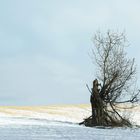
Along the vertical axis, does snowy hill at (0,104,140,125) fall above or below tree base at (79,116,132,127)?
above

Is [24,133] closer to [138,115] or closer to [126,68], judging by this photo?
[126,68]

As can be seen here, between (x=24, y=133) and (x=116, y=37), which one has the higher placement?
(x=116, y=37)

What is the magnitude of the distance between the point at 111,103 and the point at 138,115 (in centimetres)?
1554

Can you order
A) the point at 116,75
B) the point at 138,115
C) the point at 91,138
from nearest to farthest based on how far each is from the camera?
1. the point at 91,138
2. the point at 116,75
3. the point at 138,115

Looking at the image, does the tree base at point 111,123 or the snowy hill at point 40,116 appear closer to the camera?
the tree base at point 111,123

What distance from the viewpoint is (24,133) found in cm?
2252

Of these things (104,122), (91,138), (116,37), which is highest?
(116,37)

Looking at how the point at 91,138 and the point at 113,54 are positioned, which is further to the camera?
the point at 113,54

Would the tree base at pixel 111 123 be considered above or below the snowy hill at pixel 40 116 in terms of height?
below

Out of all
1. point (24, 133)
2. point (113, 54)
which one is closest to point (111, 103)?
point (113, 54)

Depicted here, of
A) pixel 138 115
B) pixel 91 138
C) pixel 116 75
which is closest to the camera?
pixel 91 138

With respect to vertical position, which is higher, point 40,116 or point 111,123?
point 40,116

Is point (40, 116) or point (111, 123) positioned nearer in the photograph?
point (111, 123)

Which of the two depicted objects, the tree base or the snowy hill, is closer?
the tree base
